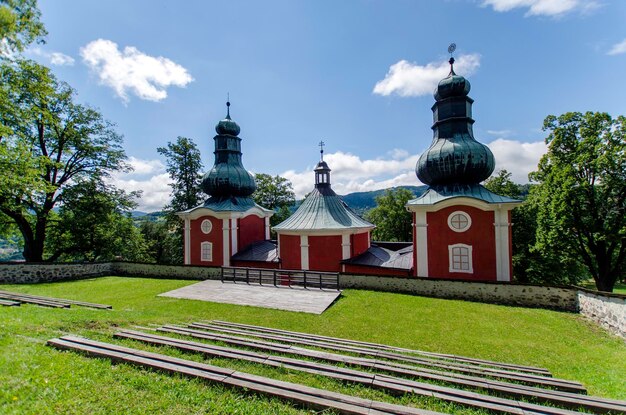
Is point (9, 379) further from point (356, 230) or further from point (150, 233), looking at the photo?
point (150, 233)

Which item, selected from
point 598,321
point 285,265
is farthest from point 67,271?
point 598,321

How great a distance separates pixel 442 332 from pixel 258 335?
566 cm

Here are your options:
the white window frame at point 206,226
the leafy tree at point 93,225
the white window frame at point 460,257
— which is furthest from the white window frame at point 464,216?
the leafy tree at point 93,225

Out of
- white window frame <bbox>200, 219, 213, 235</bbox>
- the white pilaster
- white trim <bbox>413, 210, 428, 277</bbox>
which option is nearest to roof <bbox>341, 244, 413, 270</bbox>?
white trim <bbox>413, 210, 428, 277</bbox>

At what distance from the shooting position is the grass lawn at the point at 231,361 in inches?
121

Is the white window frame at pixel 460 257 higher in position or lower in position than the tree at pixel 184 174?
lower

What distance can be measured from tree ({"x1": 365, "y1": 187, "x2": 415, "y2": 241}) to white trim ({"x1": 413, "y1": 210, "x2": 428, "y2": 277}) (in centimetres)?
1666

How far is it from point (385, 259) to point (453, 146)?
683cm

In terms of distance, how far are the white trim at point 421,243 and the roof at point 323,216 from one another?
3.41 m

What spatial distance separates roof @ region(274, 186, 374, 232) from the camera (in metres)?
15.7

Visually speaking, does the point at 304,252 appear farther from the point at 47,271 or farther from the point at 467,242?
the point at 47,271

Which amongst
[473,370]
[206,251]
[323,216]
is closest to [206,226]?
[206,251]

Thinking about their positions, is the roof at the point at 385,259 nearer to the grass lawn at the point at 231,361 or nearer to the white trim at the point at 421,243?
the white trim at the point at 421,243

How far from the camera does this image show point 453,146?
13.9 m
